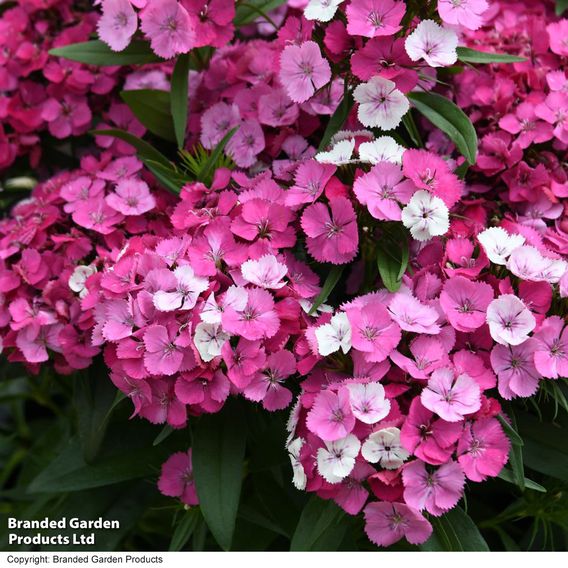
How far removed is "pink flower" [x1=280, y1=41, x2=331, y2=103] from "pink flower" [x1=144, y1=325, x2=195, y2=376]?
46 cm

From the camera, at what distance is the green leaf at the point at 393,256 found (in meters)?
1.18

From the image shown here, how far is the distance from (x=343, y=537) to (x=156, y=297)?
495mm

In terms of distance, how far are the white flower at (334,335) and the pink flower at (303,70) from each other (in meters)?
0.41

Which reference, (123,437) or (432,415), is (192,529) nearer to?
(123,437)

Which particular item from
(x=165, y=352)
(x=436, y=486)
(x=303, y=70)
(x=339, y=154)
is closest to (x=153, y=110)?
(x=303, y=70)

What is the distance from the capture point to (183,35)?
141 cm


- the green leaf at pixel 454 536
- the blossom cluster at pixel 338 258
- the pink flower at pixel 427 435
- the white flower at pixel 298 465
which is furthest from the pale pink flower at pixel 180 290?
the green leaf at pixel 454 536

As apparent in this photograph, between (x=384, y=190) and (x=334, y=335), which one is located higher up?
(x=384, y=190)

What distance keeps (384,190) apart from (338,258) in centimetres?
13

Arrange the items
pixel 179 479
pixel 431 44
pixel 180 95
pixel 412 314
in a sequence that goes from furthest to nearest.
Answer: pixel 180 95 < pixel 179 479 < pixel 431 44 < pixel 412 314

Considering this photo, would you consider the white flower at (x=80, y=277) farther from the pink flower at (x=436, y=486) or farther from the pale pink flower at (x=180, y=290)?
the pink flower at (x=436, y=486)

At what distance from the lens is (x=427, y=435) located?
41.4 inches

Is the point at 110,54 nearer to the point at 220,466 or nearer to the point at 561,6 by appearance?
the point at 220,466

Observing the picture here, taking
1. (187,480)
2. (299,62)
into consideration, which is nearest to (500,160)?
(299,62)
